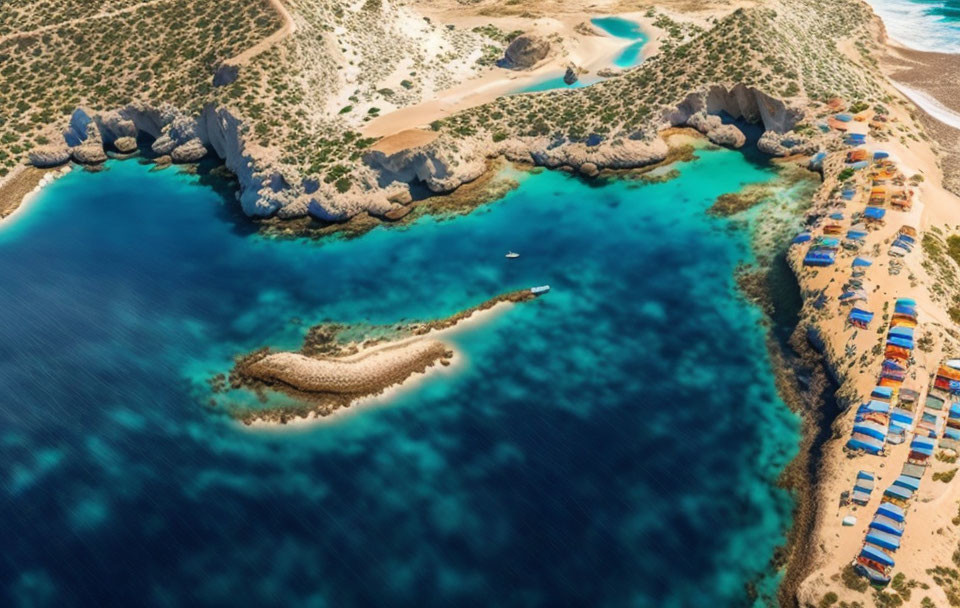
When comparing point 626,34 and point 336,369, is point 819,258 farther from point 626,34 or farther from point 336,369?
point 626,34

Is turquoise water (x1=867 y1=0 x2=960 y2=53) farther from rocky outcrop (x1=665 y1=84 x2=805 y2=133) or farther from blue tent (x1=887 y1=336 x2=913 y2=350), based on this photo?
blue tent (x1=887 y1=336 x2=913 y2=350)

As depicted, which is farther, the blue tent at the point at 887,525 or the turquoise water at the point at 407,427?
the turquoise water at the point at 407,427

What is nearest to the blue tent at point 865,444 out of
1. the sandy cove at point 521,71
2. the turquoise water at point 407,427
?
the turquoise water at point 407,427

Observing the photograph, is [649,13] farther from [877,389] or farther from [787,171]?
[877,389]

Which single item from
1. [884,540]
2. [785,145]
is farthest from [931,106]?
[884,540]

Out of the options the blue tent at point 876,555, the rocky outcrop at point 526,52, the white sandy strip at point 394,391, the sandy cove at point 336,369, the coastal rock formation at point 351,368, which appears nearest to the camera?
the blue tent at point 876,555

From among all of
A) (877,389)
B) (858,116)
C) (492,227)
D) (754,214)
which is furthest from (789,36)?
(877,389)

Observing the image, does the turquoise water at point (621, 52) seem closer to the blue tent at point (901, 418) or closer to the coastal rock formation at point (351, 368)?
the coastal rock formation at point (351, 368)

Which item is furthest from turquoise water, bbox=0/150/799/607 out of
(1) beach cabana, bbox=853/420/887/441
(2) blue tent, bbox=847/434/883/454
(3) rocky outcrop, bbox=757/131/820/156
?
(3) rocky outcrop, bbox=757/131/820/156
